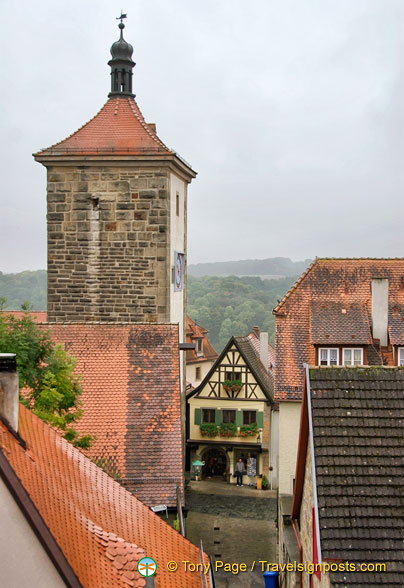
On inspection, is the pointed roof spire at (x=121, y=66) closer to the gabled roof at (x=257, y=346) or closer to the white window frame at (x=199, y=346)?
the gabled roof at (x=257, y=346)

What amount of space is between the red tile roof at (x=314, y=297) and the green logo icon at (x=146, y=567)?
1238 cm

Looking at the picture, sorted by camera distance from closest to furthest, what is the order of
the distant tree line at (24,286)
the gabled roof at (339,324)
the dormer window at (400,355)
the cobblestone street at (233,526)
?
the cobblestone street at (233,526)
the dormer window at (400,355)
the gabled roof at (339,324)
the distant tree line at (24,286)

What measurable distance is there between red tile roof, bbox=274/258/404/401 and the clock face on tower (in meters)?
3.00

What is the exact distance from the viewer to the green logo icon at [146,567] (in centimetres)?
778

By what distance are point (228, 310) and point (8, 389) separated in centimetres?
8601

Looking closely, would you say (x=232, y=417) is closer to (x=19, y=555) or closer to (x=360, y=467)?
(x=360, y=467)

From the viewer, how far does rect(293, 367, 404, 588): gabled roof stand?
6949 millimetres

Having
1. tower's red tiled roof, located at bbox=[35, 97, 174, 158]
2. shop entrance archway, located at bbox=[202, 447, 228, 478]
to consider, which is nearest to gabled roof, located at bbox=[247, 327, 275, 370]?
shop entrance archway, located at bbox=[202, 447, 228, 478]

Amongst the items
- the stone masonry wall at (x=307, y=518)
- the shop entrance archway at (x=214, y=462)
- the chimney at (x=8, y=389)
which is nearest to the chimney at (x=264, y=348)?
the shop entrance archway at (x=214, y=462)

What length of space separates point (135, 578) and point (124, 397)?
7.95 metres

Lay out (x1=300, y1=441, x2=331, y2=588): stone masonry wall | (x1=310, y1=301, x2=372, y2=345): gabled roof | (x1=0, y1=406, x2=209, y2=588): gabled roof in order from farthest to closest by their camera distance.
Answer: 1. (x1=310, y1=301, x2=372, y2=345): gabled roof
2. (x1=300, y1=441, x2=331, y2=588): stone masonry wall
3. (x1=0, y1=406, x2=209, y2=588): gabled roof

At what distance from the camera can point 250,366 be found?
2911cm

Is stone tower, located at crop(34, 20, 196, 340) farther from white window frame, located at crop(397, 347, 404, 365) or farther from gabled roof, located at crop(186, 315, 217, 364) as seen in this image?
gabled roof, located at crop(186, 315, 217, 364)

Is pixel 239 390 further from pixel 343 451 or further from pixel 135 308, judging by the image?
pixel 343 451
